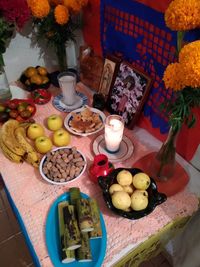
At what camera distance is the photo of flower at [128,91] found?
853 millimetres

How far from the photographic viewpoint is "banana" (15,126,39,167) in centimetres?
82

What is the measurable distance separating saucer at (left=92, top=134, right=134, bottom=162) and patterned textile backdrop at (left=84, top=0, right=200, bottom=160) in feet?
0.35

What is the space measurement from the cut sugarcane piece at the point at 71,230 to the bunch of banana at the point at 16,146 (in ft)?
0.73

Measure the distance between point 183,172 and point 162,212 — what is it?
0.54ft

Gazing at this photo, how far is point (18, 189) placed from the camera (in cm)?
77

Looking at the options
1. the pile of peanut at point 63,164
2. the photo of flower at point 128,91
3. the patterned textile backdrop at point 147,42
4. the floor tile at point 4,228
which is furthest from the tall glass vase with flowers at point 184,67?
the floor tile at point 4,228

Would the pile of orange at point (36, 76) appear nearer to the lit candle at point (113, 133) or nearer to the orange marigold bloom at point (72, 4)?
the orange marigold bloom at point (72, 4)

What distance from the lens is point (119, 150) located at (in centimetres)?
→ 88

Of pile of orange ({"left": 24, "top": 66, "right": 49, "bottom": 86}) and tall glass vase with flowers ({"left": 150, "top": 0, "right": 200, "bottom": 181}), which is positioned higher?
tall glass vase with flowers ({"left": 150, "top": 0, "right": 200, "bottom": 181})

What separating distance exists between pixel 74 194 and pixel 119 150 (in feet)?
0.82

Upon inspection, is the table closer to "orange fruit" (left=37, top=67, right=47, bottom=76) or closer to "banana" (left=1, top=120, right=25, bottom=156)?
"banana" (left=1, top=120, right=25, bottom=156)

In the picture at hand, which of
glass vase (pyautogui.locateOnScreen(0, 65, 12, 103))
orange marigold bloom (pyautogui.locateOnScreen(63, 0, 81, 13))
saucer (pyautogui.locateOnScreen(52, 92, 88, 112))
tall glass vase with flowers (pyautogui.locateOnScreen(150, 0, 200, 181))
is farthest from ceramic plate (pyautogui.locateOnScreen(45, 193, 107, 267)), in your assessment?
orange marigold bloom (pyautogui.locateOnScreen(63, 0, 81, 13))

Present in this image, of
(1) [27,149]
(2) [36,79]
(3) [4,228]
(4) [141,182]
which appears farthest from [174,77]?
(3) [4,228]

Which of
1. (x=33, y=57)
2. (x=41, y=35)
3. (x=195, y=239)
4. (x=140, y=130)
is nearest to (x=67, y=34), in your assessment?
(x=41, y=35)
